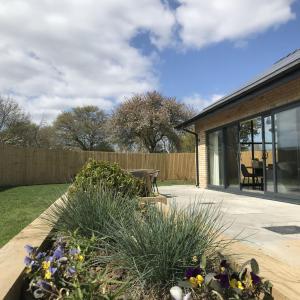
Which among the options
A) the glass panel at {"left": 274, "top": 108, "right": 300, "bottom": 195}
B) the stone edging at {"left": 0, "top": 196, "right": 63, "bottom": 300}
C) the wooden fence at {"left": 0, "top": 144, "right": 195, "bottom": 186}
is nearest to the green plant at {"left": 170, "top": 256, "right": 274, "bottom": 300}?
the stone edging at {"left": 0, "top": 196, "right": 63, "bottom": 300}

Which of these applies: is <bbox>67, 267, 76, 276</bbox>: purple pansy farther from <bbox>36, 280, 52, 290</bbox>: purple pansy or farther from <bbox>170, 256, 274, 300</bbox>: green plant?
<bbox>170, 256, 274, 300</bbox>: green plant

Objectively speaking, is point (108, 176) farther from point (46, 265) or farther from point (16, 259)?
point (46, 265)

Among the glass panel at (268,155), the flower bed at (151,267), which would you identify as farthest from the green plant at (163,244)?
the glass panel at (268,155)

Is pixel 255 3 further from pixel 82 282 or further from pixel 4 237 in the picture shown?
pixel 82 282

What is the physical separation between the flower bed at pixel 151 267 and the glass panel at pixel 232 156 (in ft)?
31.5

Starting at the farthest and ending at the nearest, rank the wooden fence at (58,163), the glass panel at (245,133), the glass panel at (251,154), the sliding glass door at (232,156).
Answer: the wooden fence at (58,163), the sliding glass door at (232,156), the glass panel at (245,133), the glass panel at (251,154)

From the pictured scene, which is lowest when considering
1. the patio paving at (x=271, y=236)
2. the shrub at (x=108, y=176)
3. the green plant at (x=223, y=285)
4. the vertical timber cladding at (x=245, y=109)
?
the patio paving at (x=271, y=236)

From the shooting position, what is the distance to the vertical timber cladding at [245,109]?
9.27 m

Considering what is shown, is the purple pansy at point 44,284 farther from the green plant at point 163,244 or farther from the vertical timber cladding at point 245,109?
the vertical timber cladding at point 245,109

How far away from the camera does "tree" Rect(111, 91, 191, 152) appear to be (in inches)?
1280

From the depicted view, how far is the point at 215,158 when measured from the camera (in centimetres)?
1458

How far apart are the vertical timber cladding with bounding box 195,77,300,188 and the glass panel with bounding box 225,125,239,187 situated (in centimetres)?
36

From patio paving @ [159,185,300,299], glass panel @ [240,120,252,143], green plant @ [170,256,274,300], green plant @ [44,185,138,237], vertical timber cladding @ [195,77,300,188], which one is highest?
vertical timber cladding @ [195,77,300,188]

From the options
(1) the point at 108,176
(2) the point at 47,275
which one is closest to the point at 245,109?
(1) the point at 108,176
